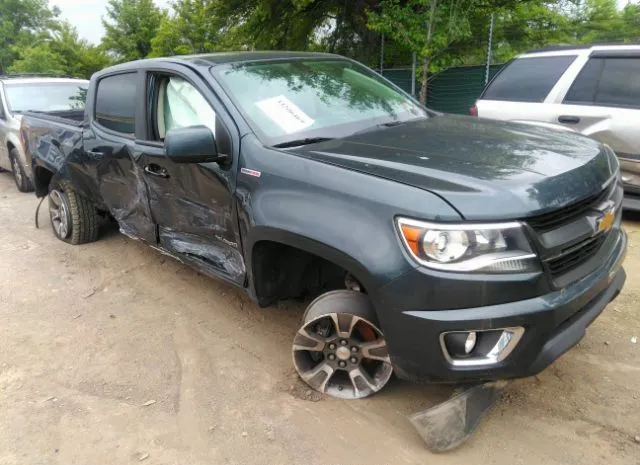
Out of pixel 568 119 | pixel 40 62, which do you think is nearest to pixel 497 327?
pixel 568 119

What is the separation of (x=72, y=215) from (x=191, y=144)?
3.08 metres

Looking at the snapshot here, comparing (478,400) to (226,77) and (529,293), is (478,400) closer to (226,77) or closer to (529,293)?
(529,293)

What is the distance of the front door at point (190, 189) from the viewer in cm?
306

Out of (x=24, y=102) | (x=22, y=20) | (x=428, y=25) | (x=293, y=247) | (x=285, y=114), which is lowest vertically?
(x=293, y=247)

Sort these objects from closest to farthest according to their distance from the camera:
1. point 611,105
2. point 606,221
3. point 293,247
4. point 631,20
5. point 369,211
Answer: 1. point 369,211
2. point 606,221
3. point 293,247
4. point 611,105
5. point 631,20

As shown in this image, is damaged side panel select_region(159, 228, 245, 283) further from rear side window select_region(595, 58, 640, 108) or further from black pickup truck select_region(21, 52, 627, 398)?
rear side window select_region(595, 58, 640, 108)

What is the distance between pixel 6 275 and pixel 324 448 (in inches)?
146

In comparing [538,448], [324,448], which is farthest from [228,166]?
[538,448]

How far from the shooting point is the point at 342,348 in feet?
8.99

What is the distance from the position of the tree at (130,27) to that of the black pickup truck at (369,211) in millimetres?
28318

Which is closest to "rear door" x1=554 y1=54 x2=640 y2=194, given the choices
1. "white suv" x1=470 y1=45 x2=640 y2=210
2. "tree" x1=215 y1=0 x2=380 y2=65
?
"white suv" x1=470 y1=45 x2=640 y2=210

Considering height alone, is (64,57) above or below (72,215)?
above

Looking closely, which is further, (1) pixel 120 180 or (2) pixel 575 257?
(1) pixel 120 180

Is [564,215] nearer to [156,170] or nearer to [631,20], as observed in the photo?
[156,170]
